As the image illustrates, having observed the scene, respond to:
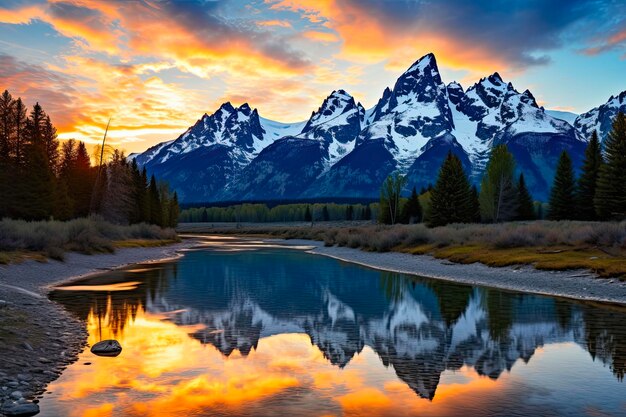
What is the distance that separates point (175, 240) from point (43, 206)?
32229mm

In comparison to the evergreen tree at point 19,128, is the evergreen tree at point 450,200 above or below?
below

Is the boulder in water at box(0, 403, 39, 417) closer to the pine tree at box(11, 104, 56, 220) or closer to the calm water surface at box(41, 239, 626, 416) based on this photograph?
the calm water surface at box(41, 239, 626, 416)

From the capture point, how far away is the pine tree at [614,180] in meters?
64.4

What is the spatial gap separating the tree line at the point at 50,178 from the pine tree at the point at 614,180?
2658 inches

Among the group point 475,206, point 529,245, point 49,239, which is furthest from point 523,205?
point 49,239

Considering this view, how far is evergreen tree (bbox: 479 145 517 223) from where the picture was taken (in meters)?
92.6

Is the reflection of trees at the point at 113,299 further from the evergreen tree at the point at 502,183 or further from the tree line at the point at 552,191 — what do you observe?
the evergreen tree at the point at 502,183

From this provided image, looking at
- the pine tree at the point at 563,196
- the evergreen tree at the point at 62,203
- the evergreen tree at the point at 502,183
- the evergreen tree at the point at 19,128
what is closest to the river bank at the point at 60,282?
A: the evergreen tree at the point at 62,203

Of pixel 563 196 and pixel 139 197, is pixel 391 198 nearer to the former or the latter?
pixel 563 196

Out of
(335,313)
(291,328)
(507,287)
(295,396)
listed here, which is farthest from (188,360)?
(507,287)

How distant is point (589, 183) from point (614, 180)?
451 inches

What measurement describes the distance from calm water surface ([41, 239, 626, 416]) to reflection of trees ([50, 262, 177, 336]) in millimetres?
90

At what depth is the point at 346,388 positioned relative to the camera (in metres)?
12.0

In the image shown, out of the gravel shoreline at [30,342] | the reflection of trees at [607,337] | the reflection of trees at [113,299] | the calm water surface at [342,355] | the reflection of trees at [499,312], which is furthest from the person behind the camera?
the reflection of trees at [113,299]
